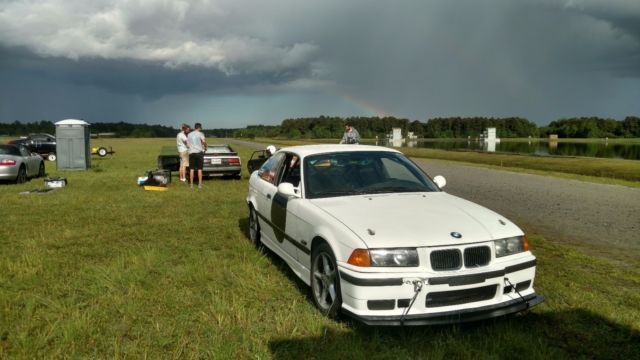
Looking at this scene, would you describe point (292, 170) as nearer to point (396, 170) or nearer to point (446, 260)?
point (396, 170)

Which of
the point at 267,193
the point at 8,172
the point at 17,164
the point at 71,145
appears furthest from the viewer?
the point at 71,145

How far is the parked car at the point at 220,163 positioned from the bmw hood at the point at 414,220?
12734 millimetres

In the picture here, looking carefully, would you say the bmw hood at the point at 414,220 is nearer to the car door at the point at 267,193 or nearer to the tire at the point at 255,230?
the car door at the point at 267,193

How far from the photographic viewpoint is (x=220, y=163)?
17.4 metres

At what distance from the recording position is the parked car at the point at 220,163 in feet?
56.5

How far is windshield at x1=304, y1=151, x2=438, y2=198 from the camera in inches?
212

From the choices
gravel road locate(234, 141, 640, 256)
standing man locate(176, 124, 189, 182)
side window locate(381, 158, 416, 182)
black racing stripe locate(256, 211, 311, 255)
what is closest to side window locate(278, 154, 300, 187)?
black racing stripe locate(256, 211, 311, 255)

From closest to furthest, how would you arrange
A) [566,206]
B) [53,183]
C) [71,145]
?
[566,206]
[53,183]
[71,145]

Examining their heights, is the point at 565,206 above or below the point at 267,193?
below

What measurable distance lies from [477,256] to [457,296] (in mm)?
368

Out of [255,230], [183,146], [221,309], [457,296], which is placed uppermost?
[183,146]

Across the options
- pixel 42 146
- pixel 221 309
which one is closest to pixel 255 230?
pixel 221 309

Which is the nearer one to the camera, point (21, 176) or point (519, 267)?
point (519, 267)

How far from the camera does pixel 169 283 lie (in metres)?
5.61
